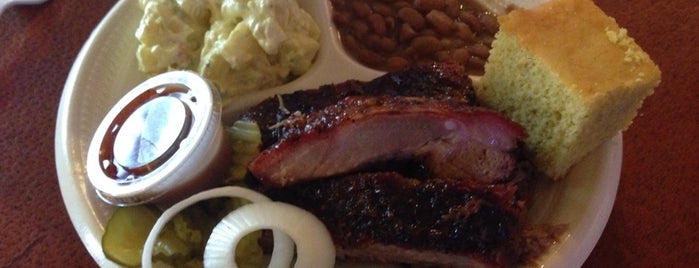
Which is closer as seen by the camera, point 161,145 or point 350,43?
point 161,145

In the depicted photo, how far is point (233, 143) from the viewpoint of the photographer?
5.40 feet

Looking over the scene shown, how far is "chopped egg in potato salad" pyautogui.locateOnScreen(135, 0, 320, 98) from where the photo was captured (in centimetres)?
171

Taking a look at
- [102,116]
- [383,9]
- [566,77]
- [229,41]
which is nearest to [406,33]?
[383,9]

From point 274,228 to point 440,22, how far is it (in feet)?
3.18

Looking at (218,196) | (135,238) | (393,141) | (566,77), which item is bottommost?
(135,238)

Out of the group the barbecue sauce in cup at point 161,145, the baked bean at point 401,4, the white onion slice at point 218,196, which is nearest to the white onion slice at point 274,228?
the white onion slice at point 218,196

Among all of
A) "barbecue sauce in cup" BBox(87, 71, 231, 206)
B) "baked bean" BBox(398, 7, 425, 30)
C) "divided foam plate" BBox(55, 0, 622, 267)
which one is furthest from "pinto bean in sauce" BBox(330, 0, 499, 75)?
"barbecue sauce in cup" BBox(87, 71, 231, 206)

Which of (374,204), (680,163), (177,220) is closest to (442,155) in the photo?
(374,204)

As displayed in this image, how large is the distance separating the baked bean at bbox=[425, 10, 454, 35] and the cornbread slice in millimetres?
416

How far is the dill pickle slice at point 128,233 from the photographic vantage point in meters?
1.47

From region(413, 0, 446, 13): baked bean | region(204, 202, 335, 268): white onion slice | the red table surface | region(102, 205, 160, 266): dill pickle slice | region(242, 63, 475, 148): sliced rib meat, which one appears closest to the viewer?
region(204, 202, 335, 268): white onion slice

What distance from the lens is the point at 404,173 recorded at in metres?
1.56

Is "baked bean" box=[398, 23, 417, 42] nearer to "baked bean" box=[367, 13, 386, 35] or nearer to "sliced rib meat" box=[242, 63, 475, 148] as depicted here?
"baked bean" box=[367, 13, 386, 35]

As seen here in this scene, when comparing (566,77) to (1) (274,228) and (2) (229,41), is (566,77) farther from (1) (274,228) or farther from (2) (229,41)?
(2) (229,41)
